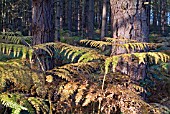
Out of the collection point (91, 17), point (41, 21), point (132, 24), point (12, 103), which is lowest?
point (12, 103)

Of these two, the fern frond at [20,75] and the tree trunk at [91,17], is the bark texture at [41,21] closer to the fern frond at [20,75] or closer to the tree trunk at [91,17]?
the fern frond at [20,75]

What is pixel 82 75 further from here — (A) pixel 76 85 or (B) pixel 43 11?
(B) pixel 43 11

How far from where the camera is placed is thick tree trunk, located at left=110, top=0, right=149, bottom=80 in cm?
285

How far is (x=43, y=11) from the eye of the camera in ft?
13.3

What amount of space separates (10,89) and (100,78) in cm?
84

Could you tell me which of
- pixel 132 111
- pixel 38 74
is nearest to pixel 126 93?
pixel 132 111

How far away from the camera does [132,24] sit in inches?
113

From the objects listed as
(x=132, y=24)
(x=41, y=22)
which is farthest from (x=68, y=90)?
(x=41, y=22)

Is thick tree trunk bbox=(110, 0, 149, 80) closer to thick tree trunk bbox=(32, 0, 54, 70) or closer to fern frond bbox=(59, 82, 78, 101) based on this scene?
fern frond bbox=(59, 82, 78, 101)

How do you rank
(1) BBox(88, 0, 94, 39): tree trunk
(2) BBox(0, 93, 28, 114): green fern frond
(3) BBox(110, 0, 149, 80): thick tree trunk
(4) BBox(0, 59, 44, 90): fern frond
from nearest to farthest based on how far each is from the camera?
(2) BBox(0, 93, 28, 114): green fern frond
(4) BBox(0, 59, 44, 90): fern frond
(3) BBox(110, 0, 149, 80): thick tree trunk
(1) BBox(88, 0, 94, 39): tree trunk

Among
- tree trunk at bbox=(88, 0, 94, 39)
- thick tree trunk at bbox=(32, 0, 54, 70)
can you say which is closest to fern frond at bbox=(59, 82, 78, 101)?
thick tree trunk at bbox=(32, 0, 54, 70)

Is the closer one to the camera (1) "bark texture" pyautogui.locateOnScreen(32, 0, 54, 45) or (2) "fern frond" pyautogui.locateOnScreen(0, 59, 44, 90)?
(2) "fern frond" pyautogui.locateOnScreen(0, 59, 44, 90)

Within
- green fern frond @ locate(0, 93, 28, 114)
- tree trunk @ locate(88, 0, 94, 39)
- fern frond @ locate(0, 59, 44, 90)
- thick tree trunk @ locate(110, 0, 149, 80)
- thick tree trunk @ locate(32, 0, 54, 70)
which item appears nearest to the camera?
green fern frond @ locate(0, 93, 28, 114)

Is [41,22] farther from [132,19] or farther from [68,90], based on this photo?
[68,90]
